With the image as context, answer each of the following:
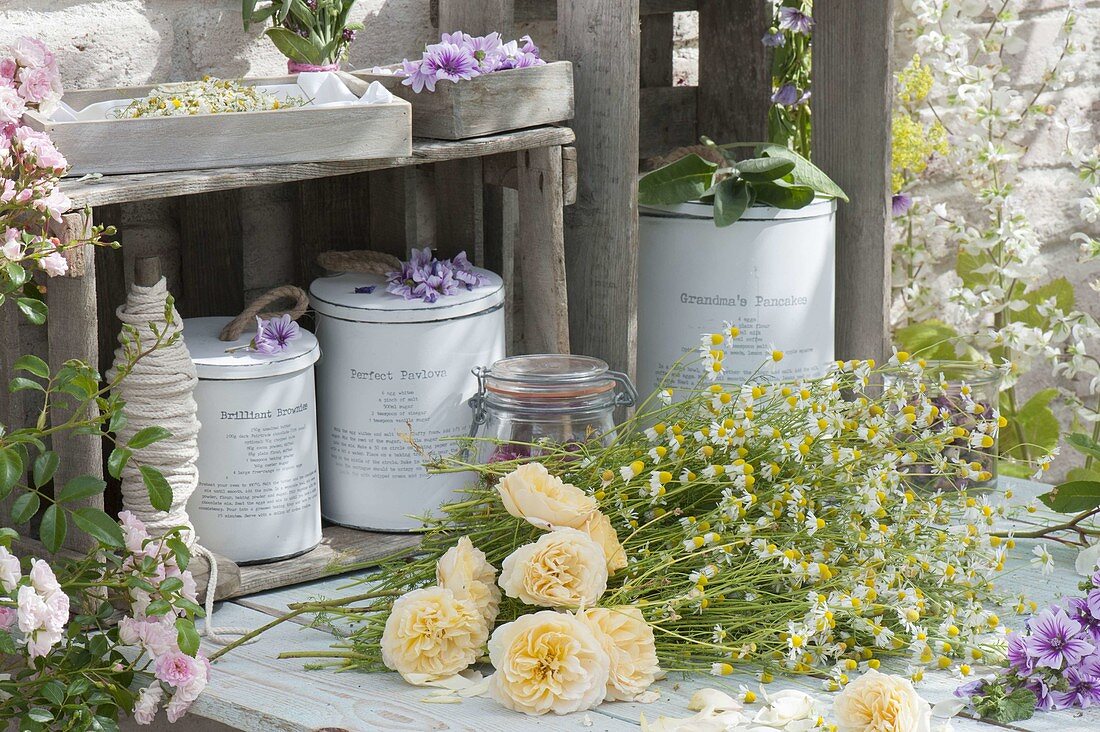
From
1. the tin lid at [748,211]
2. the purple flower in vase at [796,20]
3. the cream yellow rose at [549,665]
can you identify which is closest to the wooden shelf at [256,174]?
the tin lid at [748,211]

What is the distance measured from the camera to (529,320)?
5.66ft

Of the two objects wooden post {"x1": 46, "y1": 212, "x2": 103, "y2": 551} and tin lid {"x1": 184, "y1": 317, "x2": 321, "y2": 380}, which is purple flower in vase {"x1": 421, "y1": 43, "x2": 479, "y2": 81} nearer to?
tin lid {"x1": 184, "y1": 317, "x2": 321, "y2": 380}

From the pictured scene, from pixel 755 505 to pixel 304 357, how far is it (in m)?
0.52

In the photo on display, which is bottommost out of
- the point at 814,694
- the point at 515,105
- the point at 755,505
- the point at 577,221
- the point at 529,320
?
the point at 814,694

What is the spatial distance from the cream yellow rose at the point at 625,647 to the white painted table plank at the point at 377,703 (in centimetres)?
2

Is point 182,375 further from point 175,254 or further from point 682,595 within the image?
point 682,595

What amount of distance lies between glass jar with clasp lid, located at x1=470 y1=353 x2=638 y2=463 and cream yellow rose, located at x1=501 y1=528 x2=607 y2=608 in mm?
234

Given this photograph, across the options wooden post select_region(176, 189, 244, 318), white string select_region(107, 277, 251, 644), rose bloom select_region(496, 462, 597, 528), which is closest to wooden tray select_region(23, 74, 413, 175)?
white string select_region(107, 277, 251, 644)

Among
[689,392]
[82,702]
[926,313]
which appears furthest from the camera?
[926,313]

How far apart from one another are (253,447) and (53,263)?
1.28ft

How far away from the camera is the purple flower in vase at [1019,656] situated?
48.7 inches

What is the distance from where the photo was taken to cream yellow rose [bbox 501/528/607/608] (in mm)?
1230

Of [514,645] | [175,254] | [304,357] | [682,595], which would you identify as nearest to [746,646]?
[682,595]

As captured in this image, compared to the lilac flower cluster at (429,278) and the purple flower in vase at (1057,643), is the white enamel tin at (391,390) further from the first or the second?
the purple flower in vase at (1057,643)
